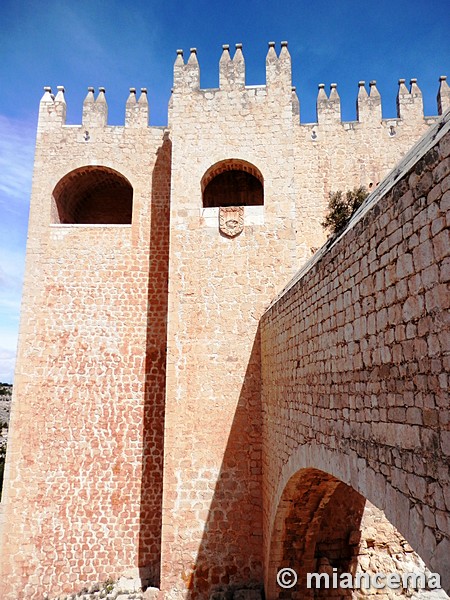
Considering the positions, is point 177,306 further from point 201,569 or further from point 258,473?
point 201,569

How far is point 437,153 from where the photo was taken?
6.32ft

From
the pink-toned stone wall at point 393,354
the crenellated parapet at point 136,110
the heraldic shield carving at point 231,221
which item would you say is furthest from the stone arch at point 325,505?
the crenellated parapet at point 136,110

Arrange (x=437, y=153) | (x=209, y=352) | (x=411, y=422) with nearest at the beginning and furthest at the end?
(x=437, y=153) → (x=411, y=422) → (x=209, y=352)

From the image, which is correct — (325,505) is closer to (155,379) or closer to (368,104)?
(155,379)

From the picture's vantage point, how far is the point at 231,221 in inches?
316

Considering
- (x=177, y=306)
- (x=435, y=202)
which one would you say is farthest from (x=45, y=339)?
(x=435, y=202)

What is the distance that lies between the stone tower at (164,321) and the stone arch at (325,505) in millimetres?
1000

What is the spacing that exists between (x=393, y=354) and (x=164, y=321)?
707 centimetres

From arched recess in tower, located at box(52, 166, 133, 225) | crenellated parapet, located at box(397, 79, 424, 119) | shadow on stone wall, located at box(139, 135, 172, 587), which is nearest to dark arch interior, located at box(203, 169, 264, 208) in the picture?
shadow on stone wall, located at box(139, 135, 172, 587)

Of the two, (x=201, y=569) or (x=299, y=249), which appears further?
(x=299, y=249)

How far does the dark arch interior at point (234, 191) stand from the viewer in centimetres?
1022

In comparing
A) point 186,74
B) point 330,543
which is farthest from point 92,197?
point 330,543

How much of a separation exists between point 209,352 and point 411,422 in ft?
18.2

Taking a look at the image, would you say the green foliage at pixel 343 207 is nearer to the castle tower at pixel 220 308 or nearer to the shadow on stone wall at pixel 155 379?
the castle tower at pixel 220 308
